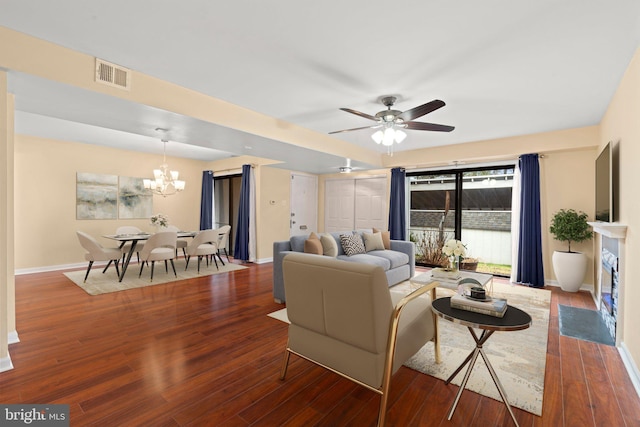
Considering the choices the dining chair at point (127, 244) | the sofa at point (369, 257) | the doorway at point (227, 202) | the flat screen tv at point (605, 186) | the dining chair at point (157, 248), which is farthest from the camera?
the doorway at point (227, 202)

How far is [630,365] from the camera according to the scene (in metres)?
2.33

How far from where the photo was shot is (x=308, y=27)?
216 cm

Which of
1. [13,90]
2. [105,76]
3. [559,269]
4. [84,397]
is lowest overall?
[84,397]

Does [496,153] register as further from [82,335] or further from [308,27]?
[82,335]

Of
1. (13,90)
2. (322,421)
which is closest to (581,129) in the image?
(322,421)

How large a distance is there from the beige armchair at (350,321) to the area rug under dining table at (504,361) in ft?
1.42

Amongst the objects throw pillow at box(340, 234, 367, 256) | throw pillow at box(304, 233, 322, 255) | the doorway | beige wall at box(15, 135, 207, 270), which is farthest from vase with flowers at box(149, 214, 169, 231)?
throw pillow at box(340, 234, 367, 256)

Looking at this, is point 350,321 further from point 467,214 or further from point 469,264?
point 467,214

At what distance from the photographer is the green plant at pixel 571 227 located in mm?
4496

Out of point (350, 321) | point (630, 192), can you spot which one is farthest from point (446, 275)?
point (350, 321)

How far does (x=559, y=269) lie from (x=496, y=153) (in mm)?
2147

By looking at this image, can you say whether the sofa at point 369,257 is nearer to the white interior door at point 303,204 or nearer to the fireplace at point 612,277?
the fireplace at point 612,277

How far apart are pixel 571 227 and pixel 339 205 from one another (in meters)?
4.89

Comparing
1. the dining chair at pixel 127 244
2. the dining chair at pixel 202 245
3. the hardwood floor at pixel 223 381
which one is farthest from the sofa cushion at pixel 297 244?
the dining chair at pixel 127 244
